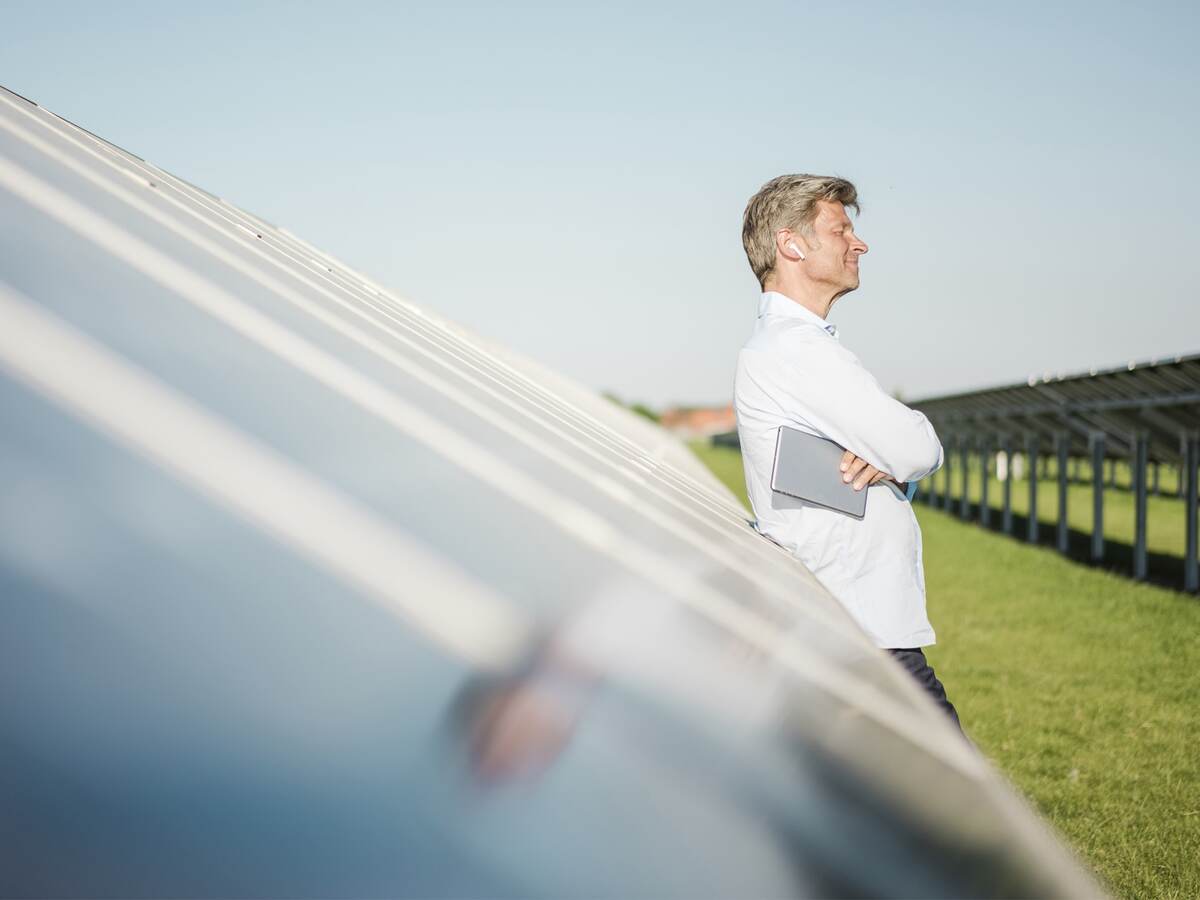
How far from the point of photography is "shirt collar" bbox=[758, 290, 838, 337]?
3463mm

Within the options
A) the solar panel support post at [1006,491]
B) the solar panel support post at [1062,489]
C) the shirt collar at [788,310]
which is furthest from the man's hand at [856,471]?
the solar panel support post at [1006,491]

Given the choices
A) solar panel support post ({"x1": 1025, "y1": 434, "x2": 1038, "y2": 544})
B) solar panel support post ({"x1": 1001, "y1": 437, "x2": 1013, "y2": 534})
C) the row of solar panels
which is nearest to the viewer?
the row of solar panels

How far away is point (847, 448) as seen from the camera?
321 centimetres

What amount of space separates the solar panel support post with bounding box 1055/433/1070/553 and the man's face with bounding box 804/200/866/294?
1788 centimetres

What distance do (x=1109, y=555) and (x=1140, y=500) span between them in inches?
150

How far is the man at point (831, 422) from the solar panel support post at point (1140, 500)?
45.8 feet

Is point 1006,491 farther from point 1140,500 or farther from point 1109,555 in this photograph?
point 1140,500

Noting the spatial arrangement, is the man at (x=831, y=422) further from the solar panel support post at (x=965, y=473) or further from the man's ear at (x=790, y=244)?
the solar panel support post at (x=965, y=473)

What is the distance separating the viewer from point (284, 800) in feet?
2.94

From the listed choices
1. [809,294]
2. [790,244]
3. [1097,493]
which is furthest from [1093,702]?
[1097,493]

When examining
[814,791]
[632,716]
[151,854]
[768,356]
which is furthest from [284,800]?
[768,356]

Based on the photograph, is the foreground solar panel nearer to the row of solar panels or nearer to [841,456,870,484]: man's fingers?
[841,456,870,484]: man's fingers

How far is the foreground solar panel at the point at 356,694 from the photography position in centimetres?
88

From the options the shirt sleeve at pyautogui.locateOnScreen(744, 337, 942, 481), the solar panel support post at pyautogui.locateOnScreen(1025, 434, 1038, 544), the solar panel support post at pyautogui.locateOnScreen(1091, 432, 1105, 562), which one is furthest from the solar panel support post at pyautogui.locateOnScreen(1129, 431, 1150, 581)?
the shirt sleeve at pyautogui.locateOnScreen(744, 337, 942, 481)
